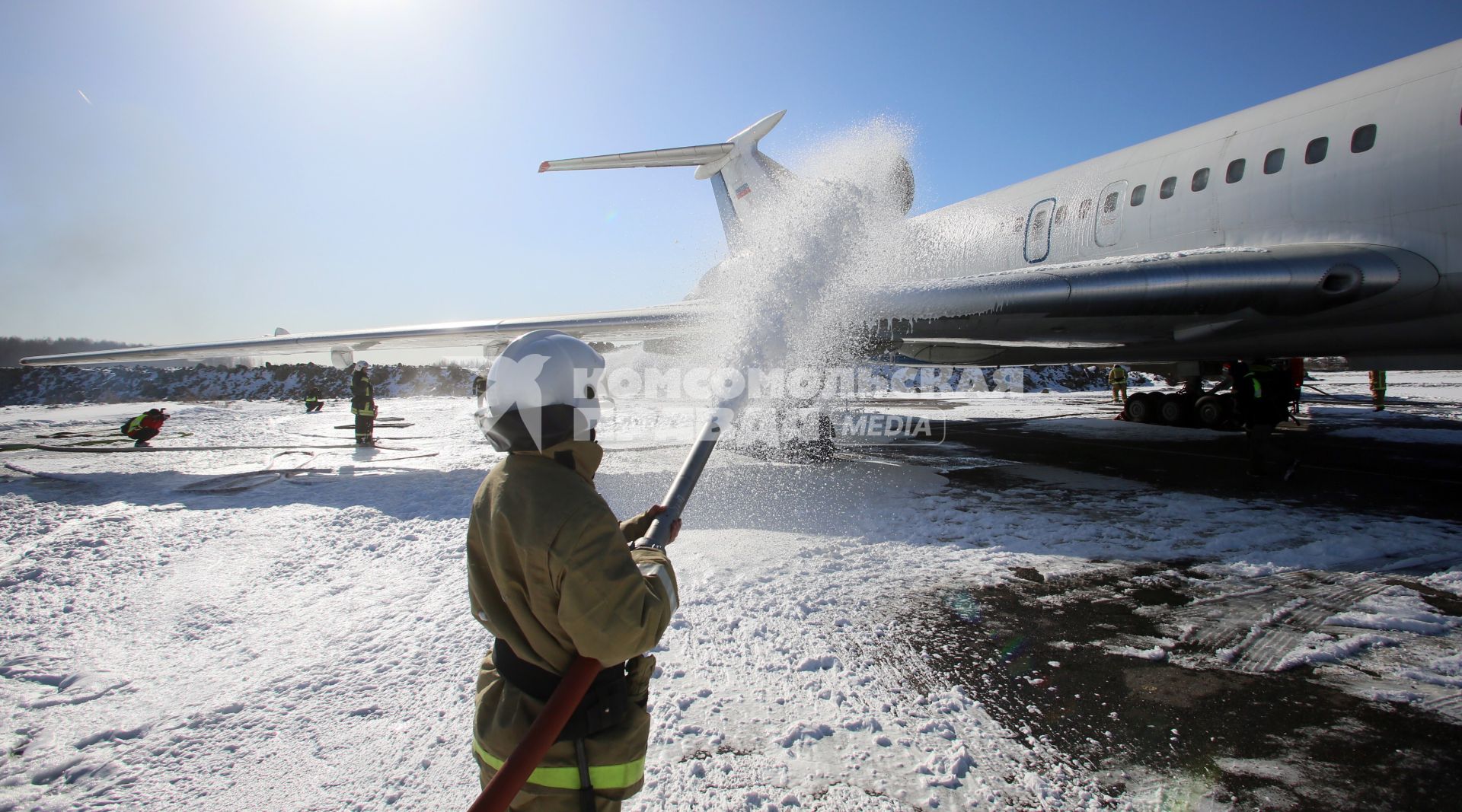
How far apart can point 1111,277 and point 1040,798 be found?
5895mm

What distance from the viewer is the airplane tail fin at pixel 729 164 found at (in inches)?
535

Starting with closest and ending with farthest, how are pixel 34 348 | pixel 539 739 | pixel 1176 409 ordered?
pixel 539 739
pixel 1176 409
pixel 34 348

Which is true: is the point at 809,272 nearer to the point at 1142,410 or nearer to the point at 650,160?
the point at 650,160

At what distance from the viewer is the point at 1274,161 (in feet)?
22.4

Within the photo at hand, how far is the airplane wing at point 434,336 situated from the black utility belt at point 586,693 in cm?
714

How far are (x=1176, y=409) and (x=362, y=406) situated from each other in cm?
1764

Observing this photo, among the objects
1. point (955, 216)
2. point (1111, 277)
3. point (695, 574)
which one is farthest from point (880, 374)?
point (695, 574)

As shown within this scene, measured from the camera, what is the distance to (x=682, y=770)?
2234 millimetres

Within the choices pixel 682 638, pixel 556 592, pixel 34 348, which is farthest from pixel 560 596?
pixel 34 348

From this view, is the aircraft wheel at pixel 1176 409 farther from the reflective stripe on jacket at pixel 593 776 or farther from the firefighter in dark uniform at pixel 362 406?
the firefighter in dark uniform at pixel 362 406

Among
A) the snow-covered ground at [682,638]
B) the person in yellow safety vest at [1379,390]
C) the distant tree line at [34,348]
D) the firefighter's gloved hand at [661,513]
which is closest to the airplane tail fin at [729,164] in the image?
the snow-covered ground at [682,638]

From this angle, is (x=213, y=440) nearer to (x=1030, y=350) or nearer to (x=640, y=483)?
(x=640, y=483)

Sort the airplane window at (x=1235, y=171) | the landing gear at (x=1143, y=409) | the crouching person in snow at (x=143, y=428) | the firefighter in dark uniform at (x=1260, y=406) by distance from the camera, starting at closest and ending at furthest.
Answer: the airplane window at (x=1235, y=171)
the firefighter in dark uniform at (x=1260, y=406)
the crouching person in snow at (x=143, y=428)
the landing gear at (x=1143, y=409)

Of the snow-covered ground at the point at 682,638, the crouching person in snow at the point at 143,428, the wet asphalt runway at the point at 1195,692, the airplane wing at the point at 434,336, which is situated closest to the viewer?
the wet asphalt runway at the point at 1195,692
